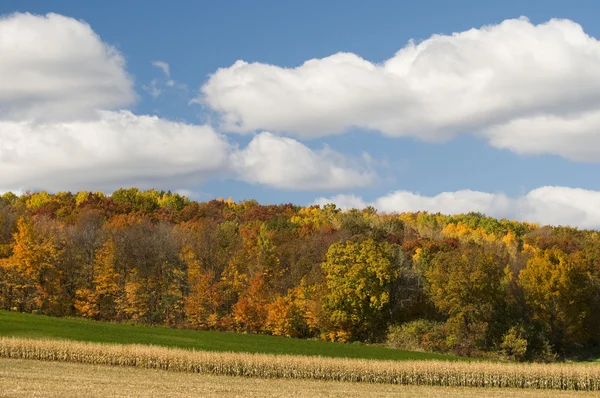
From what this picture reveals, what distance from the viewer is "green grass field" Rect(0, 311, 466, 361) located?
66.7 m

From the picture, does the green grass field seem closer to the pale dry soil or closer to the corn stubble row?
the corn stubble row

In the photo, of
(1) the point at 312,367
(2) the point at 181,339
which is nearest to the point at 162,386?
(1) the point at 312,367

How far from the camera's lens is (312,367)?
51.3 meters

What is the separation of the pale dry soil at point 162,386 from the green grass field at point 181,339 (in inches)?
682

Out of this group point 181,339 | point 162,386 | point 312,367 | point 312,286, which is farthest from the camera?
point 312,286

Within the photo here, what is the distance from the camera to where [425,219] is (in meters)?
196

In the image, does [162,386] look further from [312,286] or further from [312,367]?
[312,286]

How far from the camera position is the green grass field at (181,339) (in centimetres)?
6669

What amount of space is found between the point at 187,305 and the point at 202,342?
26.6m

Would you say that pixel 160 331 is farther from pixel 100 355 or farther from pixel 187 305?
pixel 100 355

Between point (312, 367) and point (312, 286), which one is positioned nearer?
point (312, 367)

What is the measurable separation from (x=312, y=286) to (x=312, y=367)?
41826 mm

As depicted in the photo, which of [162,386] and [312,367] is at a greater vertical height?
[312,367]

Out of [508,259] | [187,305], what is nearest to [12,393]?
[187,305]
